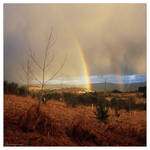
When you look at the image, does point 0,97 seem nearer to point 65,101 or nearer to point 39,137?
point 39,137

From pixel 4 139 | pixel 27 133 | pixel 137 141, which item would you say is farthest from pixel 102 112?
pixel 4 139

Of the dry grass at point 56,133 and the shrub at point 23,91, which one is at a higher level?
the shrub at point 23,91

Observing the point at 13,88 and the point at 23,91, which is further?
the point at 23,91

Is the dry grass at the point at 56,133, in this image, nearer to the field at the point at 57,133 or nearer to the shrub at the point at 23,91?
the field at the point at 57,133

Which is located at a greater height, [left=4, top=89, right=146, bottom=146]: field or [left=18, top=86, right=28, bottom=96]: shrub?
[left=18, top=86, right=28, bottom=96]: shrub

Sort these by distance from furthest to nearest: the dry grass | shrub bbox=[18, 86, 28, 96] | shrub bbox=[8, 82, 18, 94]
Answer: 1. shrub bbox=[18, 86, 28, 96]
2. shrub bbox=[8, 82, 18, 94]
3. the dry grass

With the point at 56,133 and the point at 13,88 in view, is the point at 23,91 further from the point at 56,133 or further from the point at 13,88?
the point at 56,133

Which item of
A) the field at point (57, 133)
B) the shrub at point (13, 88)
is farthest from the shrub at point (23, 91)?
the field at point (57, 133)

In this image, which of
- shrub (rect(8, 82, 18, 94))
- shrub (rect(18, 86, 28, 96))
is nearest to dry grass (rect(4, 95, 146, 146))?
shrub (rect(8, 82, 18, 94))

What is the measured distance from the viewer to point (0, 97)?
11.1ft

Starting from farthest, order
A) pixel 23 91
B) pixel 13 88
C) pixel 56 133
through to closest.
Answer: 1. pixel 23 91
2. pixel 13 88
3. pixel 56 133

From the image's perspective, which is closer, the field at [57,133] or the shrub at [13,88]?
the field at [57,133]

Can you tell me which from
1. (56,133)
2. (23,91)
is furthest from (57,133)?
(23,91)

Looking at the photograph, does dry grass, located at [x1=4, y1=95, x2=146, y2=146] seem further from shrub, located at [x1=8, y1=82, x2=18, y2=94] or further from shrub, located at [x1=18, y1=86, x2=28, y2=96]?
shrub, located at [x1=18, y1=86, x2=28, y2=96]
